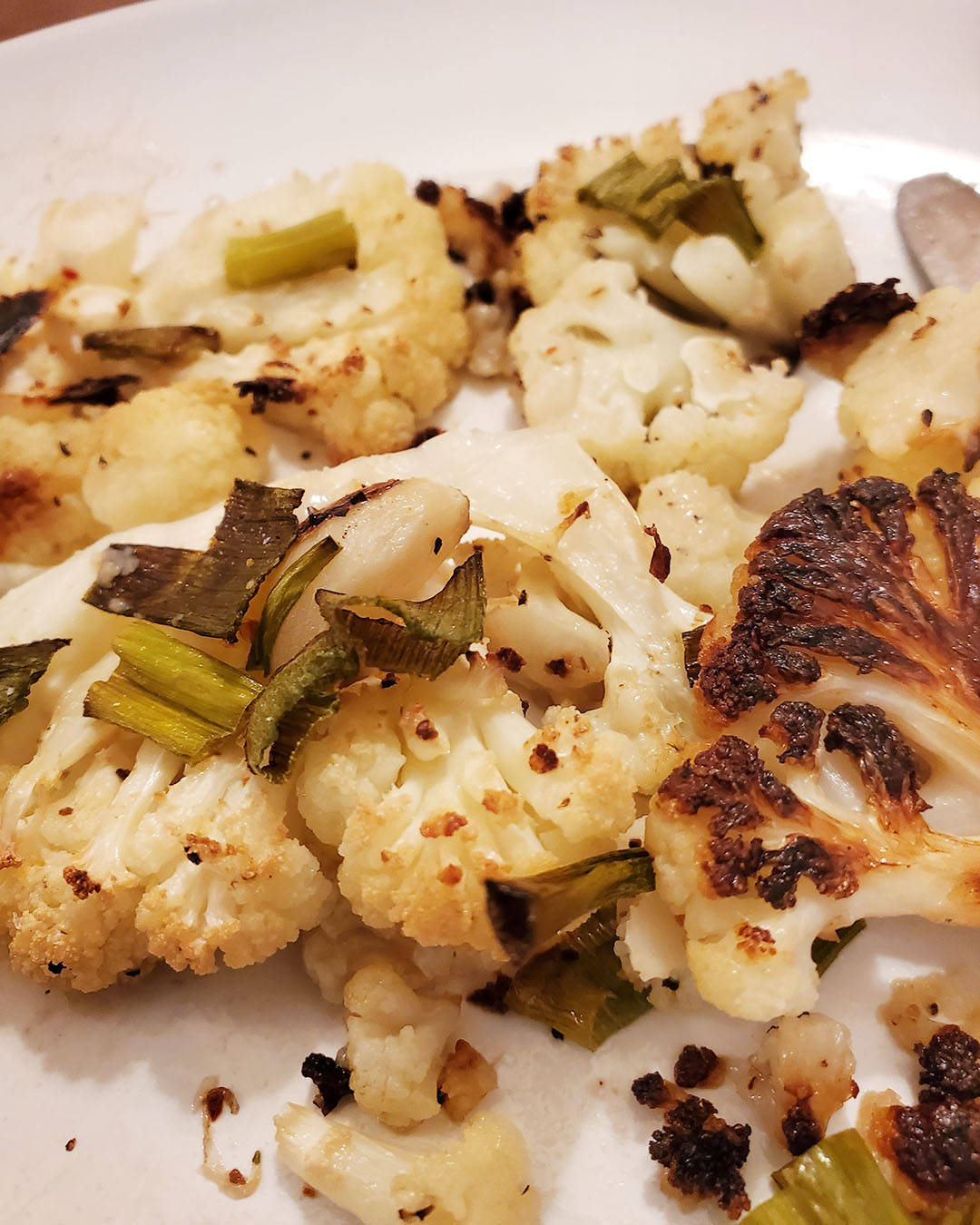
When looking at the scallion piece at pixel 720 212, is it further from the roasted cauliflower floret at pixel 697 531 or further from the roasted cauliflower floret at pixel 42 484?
the roasted cauliflower floret at pixel 42 484

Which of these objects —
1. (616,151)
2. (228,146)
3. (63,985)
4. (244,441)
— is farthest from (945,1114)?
(228,146)

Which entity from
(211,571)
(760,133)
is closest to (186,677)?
(211,571)

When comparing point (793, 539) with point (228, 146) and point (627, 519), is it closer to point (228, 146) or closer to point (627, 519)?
point (627, 519)

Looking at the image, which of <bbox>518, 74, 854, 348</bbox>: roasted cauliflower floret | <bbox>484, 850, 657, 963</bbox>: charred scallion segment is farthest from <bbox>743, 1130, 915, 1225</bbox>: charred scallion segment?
<bbox>518, 74, 854, 348</bbox>: roasted cauliflower floret

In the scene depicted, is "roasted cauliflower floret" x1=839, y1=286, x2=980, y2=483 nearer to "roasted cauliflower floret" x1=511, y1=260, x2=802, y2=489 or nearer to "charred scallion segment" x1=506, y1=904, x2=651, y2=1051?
"roasted cauliflower floret" x1=511, y1=260, x2=802, y2=489

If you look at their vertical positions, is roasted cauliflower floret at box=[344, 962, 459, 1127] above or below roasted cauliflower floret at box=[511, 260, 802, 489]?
below

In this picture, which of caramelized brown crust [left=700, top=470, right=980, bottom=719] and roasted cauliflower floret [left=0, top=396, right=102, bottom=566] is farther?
roasted cauliflower floret [left=0, top=396, right=102, bottom=566]

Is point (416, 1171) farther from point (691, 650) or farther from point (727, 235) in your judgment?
point (727, 235)
